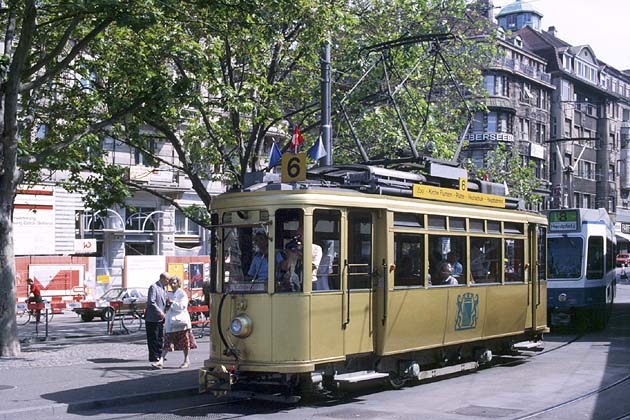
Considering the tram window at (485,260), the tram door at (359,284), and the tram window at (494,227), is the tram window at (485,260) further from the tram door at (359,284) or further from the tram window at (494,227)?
the tram door at (359,284)

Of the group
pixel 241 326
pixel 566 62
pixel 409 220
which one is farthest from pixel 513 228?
pixel 566 62

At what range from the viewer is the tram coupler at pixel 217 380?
10719 millimetres

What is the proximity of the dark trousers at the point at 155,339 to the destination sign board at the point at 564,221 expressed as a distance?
1240 centimetres

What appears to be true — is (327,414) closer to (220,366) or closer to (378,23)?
(220,366)

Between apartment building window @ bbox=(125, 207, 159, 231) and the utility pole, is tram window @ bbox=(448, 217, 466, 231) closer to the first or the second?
the utility pole

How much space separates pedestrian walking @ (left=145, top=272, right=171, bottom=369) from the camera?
1502 cm

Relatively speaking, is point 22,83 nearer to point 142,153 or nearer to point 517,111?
point 142,153

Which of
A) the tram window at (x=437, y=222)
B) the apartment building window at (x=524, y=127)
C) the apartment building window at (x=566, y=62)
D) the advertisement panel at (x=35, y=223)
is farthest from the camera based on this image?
the apartment building window at (x=566, y=62)

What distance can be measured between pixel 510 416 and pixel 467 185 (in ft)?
17.4

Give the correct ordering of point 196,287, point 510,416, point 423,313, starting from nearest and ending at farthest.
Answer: point 510,416 → point 423,313 → point 196,287

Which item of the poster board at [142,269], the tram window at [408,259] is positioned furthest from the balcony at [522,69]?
the tram window at [408,259]

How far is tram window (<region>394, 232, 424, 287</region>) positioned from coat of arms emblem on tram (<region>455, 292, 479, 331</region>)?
125 cm

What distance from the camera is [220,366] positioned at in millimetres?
10805

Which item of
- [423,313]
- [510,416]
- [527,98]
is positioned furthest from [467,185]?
[527,98]
